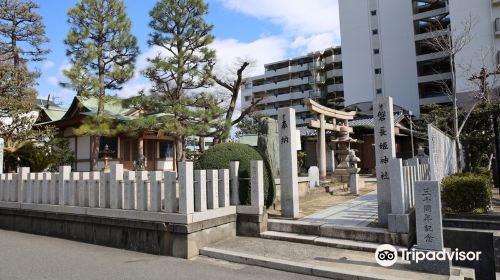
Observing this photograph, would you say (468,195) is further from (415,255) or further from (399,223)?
(415,255)

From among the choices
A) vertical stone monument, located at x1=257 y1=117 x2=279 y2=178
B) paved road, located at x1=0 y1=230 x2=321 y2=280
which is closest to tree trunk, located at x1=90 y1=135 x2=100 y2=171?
vertical stone monument, located at x1=257 y1=117 x2=279 y2=178

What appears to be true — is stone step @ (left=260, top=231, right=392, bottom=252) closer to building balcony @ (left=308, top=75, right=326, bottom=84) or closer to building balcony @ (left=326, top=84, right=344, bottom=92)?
building balcony @ (left=326, top=84, right=344, bottom=92)

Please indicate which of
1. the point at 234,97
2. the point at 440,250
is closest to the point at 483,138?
the point at 234,97

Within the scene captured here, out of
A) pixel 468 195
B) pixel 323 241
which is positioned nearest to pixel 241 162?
pixel 323 241

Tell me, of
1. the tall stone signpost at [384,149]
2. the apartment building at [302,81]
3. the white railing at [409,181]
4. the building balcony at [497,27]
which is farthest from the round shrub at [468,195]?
the apartment building at [302,81]

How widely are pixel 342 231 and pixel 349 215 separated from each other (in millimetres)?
1772

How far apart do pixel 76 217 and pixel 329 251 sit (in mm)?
5649

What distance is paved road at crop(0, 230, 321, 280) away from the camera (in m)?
5.77

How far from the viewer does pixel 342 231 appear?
718 centimetres

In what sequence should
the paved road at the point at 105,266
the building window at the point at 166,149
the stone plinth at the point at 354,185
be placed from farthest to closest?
the building window at the point at 166,149
the stone plinth at the point at 354,185
the paved road at the point at 105,266

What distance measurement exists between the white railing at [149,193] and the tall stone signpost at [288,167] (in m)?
0.93

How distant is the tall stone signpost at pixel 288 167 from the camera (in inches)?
335

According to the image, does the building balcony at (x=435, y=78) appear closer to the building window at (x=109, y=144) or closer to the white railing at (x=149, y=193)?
the building window at (x=109, y=144)

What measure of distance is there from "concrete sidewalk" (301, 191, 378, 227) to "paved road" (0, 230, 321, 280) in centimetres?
251
